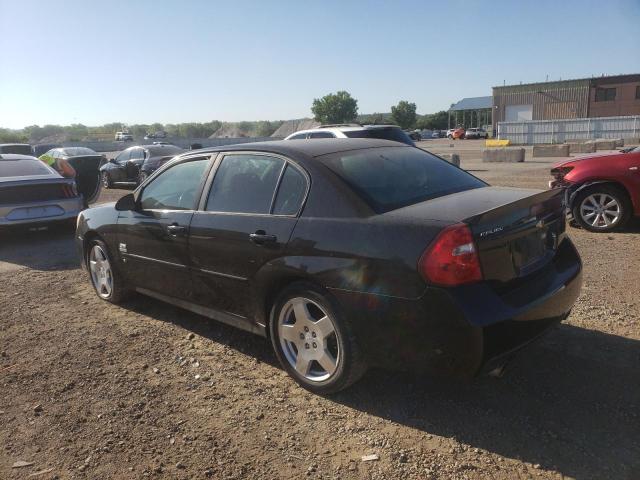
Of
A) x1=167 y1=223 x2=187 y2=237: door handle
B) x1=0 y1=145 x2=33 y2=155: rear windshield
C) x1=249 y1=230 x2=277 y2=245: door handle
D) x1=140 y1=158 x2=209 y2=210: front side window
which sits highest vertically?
x1=0 y1=145 x2=33 y2=155: rear windshield

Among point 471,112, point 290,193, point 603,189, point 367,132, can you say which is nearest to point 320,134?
point 367,132

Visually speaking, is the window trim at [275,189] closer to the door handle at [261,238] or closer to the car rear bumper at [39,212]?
the door handle at [261,238]

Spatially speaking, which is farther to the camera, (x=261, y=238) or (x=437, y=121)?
(x=437, y=121)

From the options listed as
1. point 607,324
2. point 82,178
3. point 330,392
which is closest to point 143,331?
point 330,392

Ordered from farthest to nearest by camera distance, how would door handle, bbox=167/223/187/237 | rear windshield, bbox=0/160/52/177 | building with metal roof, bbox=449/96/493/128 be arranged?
building with metal roof, bbox=449/96/493/128 < rear windshield, bbox=0/160/52/177 < door handle, bbox=167/223/187/237

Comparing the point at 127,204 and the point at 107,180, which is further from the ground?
the point at 127,204

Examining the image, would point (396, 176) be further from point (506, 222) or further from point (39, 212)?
point (39, 212)

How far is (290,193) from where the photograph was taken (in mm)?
3502

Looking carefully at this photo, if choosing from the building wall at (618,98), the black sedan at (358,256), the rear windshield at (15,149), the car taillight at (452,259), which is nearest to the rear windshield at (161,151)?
the rear windshield at (15,149)

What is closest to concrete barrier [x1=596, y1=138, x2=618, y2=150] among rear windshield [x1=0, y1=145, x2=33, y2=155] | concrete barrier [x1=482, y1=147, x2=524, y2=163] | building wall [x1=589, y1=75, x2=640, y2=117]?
concrete barrier [x1=482, y1=147, x2=524, y2=163]

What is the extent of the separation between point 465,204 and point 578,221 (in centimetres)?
538

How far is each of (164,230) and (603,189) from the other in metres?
6.20

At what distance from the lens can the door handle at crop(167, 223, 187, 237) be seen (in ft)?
13.4

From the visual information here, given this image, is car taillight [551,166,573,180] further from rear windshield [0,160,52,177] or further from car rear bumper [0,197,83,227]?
rear windshield [0,160,52,177]
